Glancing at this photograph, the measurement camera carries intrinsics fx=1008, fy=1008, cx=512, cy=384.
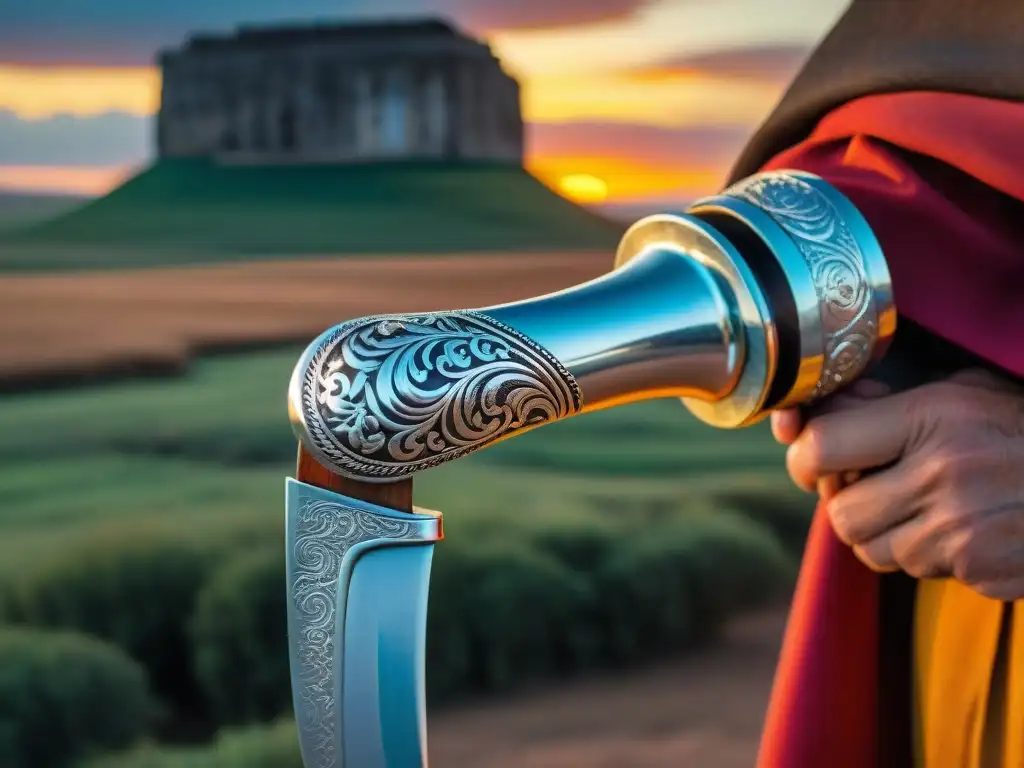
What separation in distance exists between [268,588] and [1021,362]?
0.60m

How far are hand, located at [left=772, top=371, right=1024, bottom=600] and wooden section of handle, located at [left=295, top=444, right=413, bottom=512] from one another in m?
0.14

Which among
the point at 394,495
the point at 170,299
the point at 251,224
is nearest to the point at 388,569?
the point at 394,495

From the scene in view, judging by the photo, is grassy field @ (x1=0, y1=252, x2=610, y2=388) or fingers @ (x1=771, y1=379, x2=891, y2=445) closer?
fingers @ (x1=771, y1=379, x2=891, y2=445)

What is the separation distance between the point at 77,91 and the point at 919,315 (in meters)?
0.89

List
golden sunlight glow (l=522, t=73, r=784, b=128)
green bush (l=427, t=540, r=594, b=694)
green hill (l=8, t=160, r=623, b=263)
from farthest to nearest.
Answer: golden sunlight glow (l=522, t=73, r=784, b=128) → green hill (l=8, t=160, r=623, b=263) → green bush (l=427, t=540, r=594, b=694)

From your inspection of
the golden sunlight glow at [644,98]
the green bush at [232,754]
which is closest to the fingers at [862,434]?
the green bush at [232,754]

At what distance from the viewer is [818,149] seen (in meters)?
0.37

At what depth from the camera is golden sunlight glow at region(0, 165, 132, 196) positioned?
36.7 inches

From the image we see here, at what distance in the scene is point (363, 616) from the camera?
25cm

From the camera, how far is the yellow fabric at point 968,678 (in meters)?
0.39

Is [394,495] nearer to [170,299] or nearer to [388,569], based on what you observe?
[388,569]

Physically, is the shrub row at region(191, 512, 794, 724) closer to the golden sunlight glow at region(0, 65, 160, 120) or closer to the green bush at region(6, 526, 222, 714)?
the green bush at region(6, 526, 222, 714)

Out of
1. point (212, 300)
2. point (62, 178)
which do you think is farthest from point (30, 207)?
point (212, 300)

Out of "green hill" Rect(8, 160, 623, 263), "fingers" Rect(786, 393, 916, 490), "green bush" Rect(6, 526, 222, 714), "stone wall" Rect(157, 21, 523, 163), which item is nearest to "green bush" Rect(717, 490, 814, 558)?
"green hill" Rect(8, 160, 623, 263)
